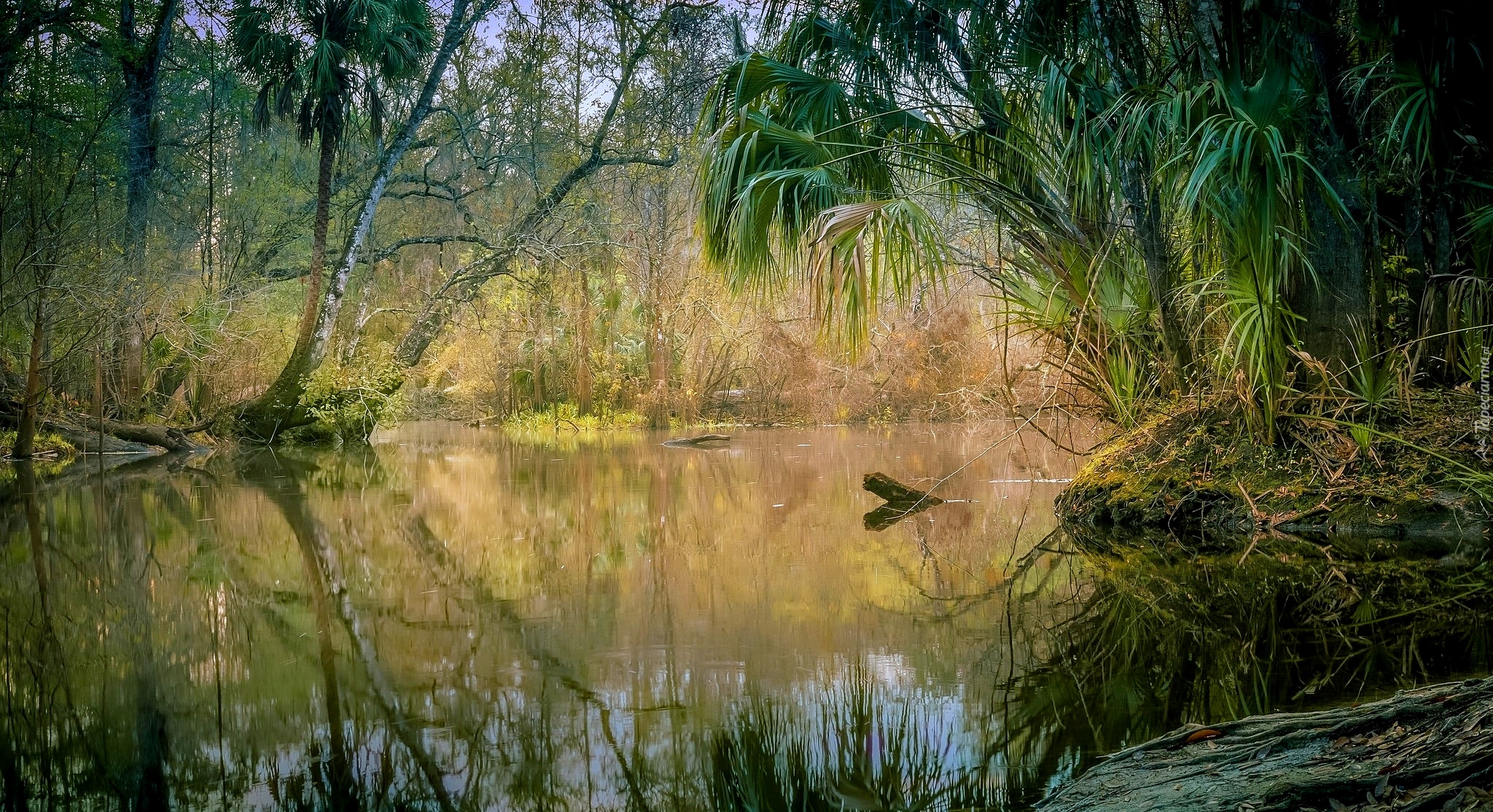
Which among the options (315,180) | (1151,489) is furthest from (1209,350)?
(315,180)

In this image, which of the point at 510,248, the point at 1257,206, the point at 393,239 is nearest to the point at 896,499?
the point at 1257,206

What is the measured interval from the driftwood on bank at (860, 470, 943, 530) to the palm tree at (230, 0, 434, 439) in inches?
403

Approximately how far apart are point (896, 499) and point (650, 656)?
3.66 metres

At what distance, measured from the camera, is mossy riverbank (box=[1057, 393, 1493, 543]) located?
4.64 m

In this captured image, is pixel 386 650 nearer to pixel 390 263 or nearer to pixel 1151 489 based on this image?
pixel 1151 489

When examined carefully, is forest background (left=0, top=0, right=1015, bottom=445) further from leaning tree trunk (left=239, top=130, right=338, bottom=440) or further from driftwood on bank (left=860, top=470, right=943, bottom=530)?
driftwood on bank (left=860, top=470, right=943, bottom=530)

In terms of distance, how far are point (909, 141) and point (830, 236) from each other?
1392mm

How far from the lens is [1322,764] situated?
1.46 meters

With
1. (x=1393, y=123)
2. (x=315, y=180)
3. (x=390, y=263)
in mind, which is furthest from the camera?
(x=390, y=263)

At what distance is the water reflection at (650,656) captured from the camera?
6.23 feet

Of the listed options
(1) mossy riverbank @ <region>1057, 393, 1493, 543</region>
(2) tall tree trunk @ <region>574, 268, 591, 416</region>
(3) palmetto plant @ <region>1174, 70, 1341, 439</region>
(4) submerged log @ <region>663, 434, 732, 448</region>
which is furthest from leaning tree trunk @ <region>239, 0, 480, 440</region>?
(3) palmetto plant @ <region>1174, 70, 1341, 439</region>

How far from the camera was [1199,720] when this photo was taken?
6.73ft

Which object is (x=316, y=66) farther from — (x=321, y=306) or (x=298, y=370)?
(x=298, y=370)

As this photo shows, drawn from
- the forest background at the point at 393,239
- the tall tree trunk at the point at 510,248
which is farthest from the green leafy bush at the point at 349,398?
the tall tree trunk at the point at 510,248
